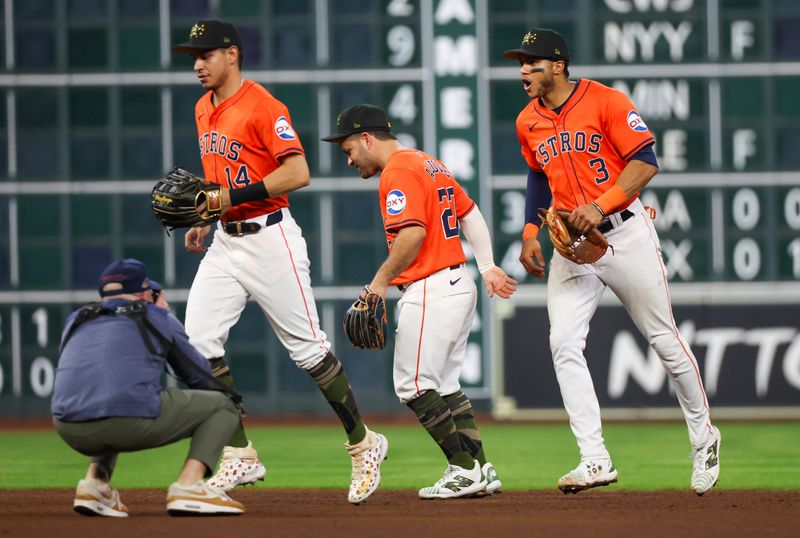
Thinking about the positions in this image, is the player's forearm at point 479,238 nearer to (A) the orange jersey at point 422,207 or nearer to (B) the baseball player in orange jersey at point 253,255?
(A) the orange jersey at point 422,207

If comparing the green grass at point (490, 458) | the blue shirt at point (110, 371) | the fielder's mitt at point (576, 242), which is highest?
the fielder's mitt at point (576, 242)

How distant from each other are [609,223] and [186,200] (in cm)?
192

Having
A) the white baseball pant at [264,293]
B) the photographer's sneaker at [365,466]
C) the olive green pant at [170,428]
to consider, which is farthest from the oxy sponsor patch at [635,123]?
the olive green pant at [170,428]

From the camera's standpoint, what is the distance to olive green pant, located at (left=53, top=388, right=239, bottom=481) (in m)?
5.25

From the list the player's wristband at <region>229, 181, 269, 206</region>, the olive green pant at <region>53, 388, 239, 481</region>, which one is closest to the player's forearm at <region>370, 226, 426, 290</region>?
the player's wristband at <region>229, 181, 269, 206</region>

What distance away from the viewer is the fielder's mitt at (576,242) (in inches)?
242

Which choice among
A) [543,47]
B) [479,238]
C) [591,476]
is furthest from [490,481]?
[543,47]

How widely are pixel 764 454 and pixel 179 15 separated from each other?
609cm

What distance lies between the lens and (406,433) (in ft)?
36.6

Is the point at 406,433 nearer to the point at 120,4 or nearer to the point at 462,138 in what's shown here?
the point at 462,138

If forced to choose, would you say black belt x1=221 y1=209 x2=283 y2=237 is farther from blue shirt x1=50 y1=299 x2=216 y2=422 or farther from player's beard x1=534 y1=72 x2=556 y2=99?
player's beard x1=534 y1=72 x2=556 y2=99

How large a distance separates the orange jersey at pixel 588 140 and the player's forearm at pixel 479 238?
37 centimetres

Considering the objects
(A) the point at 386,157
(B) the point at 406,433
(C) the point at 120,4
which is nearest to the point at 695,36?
(B) the point at 406,433

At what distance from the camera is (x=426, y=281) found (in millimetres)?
6215
